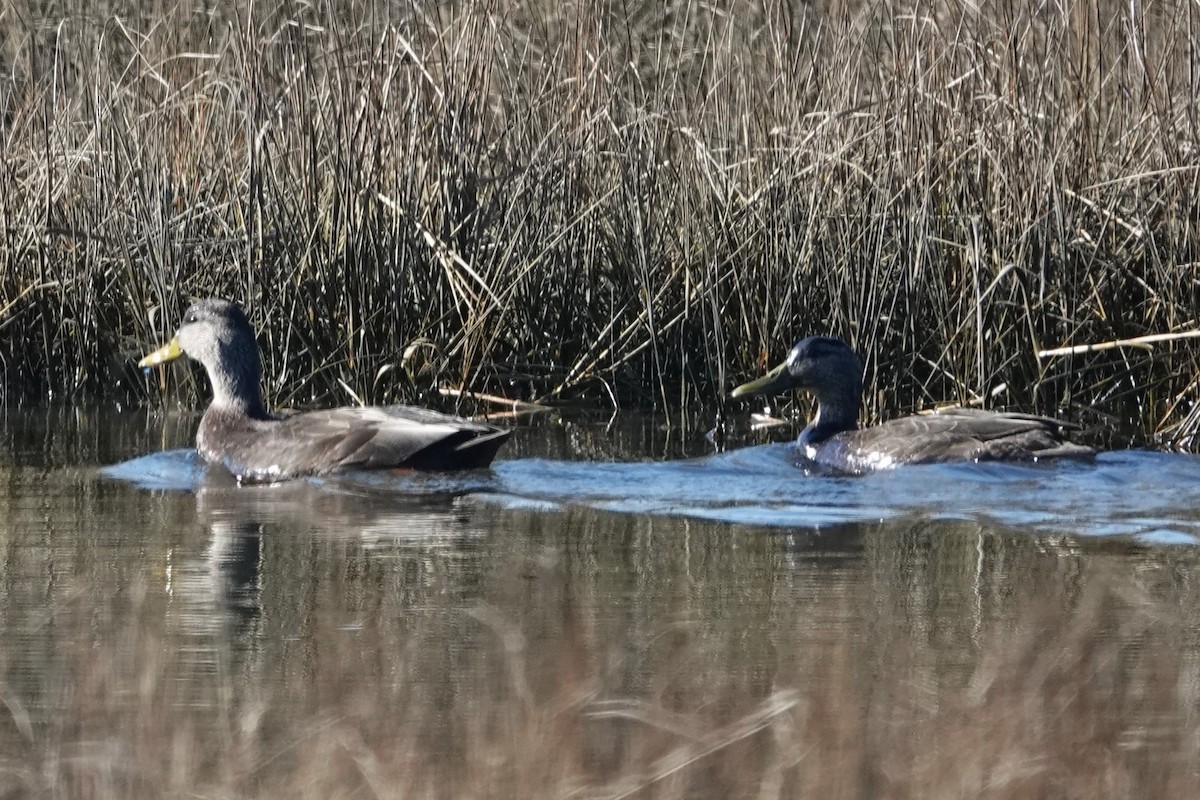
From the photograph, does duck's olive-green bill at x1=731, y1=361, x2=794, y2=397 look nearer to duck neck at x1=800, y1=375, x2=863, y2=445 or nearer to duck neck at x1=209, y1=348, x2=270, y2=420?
duck neck at x1=800, y1=375, x2=863, y2=445

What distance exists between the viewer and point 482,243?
10203mm

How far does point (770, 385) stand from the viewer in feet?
30.0

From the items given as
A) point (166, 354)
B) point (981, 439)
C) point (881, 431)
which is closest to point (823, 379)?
point (881, 431)

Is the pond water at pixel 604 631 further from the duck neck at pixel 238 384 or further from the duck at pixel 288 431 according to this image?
the duck neck at pixel 238 384

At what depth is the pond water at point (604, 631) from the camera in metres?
3.83

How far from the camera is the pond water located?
12.6 ft

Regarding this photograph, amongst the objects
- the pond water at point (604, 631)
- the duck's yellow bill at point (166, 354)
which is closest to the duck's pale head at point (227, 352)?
the duck's yellow bill at point (166, 354)

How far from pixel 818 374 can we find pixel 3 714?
5230 mm

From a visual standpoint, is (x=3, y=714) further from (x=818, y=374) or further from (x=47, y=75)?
(x=47, y=75)

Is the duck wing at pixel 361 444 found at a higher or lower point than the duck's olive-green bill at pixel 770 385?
lower

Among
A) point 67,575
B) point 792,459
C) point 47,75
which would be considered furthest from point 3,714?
point 47,75

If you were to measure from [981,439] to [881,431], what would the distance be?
0.52m

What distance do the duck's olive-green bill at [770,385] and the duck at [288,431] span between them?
1.38 m

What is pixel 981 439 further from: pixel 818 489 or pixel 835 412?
pixel 835 412
